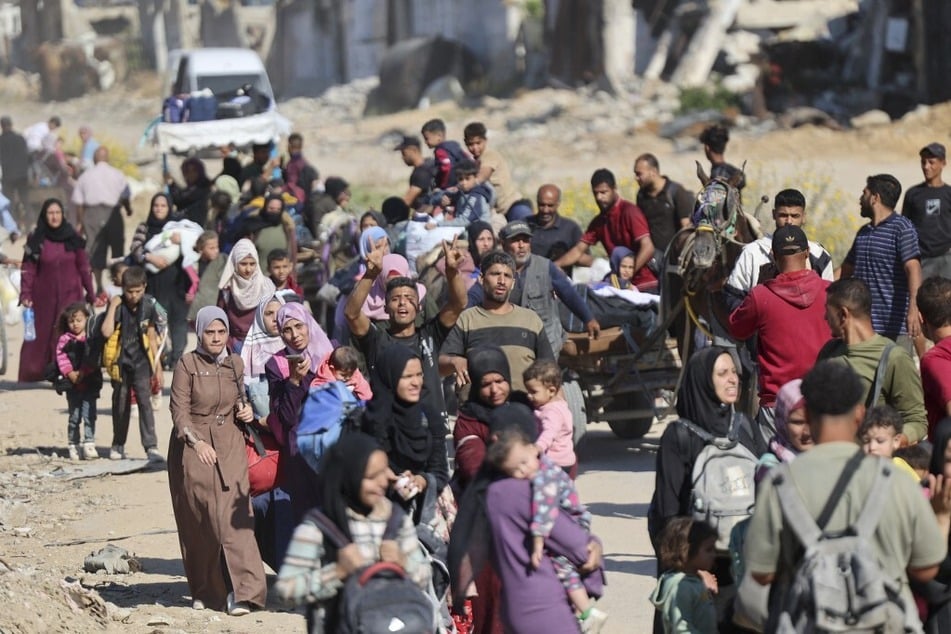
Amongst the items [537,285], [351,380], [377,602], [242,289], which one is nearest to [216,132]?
[242,289]

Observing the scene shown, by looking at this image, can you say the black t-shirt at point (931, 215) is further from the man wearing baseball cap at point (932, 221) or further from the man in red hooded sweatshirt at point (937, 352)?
the man in red hooded sweatshirt at point (937, 352)

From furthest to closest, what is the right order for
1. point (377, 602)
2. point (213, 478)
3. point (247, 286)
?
point (247, 286), point (213, 478), point (377, 602)

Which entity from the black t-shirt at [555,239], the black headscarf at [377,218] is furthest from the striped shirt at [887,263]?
the black headscarf at [377,218]

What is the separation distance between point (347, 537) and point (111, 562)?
4.88 m

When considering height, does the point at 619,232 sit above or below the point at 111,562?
above

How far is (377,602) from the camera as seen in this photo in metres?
5.57

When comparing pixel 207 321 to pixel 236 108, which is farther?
pixel 236 108

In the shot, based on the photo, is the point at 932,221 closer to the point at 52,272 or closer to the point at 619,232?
the point at 619,232

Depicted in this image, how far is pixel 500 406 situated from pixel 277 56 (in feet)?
178

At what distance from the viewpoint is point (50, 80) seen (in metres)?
60.4

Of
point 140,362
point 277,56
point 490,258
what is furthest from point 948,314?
point 277,56

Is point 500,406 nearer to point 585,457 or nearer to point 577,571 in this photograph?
point 577,571

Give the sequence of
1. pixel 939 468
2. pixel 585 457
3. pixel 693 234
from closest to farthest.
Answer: pixel 939 468 < pixel 693 234 < pixel 585 457

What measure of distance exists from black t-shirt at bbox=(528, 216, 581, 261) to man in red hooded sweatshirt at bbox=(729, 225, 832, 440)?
464cm
